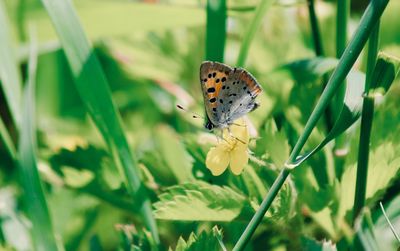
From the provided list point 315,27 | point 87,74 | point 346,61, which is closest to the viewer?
point 346,61

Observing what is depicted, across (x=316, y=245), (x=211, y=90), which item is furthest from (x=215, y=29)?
(x=316, y=245)

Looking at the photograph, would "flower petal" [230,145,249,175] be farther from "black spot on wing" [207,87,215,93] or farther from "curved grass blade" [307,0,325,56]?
"curved grass blade" [307,0,325,56]

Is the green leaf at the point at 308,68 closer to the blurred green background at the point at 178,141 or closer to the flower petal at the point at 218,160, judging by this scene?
the blurred green background at the point at 178,141

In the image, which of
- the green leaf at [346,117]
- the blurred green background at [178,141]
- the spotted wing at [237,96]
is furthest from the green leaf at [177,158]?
the green leaf at [346,117]

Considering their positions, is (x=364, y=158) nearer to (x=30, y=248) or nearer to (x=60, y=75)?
(x=30, y=248)

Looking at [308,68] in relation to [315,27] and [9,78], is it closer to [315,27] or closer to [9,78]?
[315,27]

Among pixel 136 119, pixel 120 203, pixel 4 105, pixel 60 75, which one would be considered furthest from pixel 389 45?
pixel 4 105
